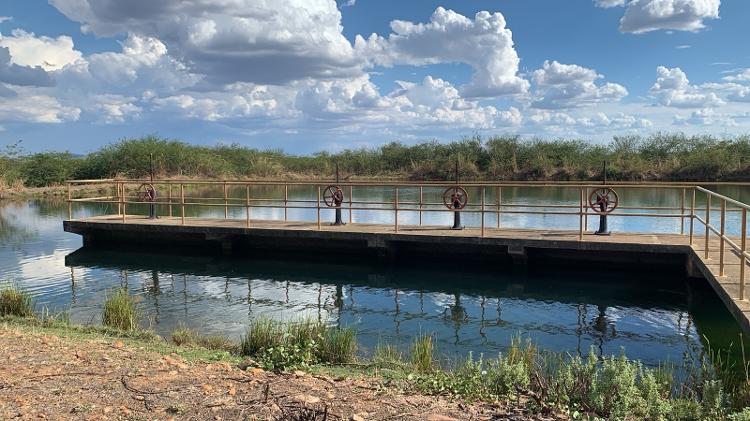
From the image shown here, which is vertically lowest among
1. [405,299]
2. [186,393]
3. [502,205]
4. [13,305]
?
[405,299]

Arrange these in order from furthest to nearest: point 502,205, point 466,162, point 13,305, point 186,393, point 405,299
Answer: point 466,162 < point 502,205 < point 405,299 < point 13,305 < point 186,393

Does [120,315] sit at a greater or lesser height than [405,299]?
greater

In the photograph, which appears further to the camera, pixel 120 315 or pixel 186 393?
pixel 120 315

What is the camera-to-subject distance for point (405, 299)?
492 inches

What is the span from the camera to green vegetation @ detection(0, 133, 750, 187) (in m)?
41.7

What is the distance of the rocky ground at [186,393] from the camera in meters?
4.69

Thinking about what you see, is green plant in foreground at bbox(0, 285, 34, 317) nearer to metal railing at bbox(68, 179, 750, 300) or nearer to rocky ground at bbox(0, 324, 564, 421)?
rocky ground at bbox(0, 324, 564, 421)

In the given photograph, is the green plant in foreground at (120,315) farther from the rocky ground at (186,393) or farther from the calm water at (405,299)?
the rocky ground at (186,393)

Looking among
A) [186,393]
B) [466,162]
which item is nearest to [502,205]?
[186,393]

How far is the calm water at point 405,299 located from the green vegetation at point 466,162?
2520 cm

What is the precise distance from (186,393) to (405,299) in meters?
7.67

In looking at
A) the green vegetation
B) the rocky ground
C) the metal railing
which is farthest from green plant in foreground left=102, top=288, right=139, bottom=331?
the green vegetation

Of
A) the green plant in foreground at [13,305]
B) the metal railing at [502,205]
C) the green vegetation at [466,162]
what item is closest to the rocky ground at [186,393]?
the green plant in foreground at [13,305]

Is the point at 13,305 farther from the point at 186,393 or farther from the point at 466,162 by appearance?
the point at 466,162
